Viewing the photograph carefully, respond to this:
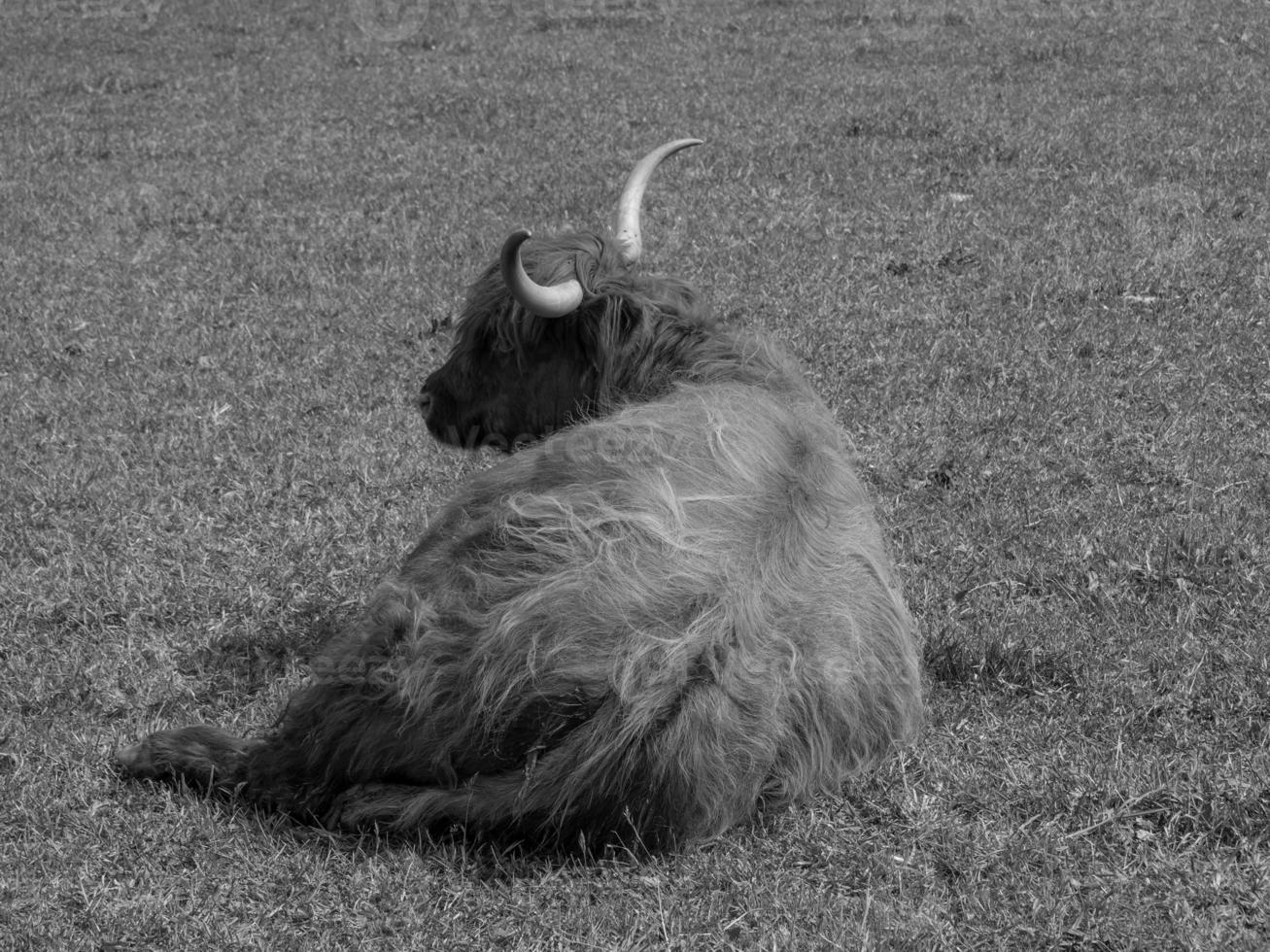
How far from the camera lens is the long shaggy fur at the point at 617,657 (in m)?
3.71

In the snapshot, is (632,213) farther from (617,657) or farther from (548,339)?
(617,657)

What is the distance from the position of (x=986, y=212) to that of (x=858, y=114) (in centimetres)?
366

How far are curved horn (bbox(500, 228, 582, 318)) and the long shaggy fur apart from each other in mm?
443

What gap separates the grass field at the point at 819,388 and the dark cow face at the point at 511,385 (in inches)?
33.1

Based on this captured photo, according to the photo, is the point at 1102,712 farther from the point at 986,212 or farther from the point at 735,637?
the point at 986,212

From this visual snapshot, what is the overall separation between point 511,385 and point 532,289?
888 millimetres

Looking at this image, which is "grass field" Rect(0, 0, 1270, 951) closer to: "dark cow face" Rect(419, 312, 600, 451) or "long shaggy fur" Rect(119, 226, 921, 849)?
"long shaggy fur" Rect(119, 226, 921, 849)

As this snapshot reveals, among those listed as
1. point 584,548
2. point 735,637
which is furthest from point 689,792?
point 584,548

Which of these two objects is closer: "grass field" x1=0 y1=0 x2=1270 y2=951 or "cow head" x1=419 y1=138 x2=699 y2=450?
"grass field" x1=0 y1=0 x2=1270 y2=951

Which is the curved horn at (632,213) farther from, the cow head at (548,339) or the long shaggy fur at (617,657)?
the long shaggy fur at (617,657)

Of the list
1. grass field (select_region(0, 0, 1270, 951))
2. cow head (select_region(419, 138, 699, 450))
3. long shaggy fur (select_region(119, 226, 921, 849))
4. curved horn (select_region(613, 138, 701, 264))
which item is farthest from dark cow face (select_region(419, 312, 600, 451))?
grass field (select_region(0, 0, 1270, 951))

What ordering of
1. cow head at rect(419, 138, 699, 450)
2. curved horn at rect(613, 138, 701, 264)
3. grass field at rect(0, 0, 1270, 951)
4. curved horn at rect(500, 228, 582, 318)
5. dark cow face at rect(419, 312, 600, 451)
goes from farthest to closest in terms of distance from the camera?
curved horn at rect(613, 138, 701, 264), dark cow face at rect(419, 312, 600, 451), cow head at rect(419, 138, 699, 450), curved horn at rect(500, 228, 582, 318), grass field at rect(0, 0, 1270, 951)

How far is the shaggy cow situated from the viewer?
3707 mm

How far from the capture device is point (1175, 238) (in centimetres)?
992
